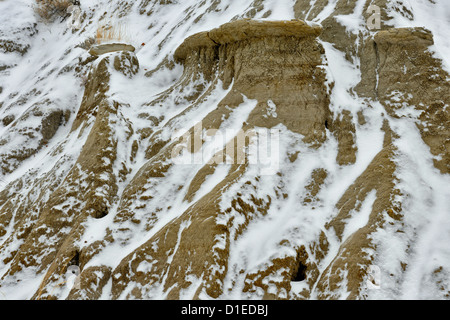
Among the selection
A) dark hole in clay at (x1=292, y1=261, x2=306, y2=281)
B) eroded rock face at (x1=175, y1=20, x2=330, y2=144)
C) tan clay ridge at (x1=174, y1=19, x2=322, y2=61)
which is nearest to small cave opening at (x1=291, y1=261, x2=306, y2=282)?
dark hole in clay at (x1=292, y1=261, x2=306, y2=281)

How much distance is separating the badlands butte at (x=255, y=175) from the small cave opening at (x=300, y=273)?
0.02 meters

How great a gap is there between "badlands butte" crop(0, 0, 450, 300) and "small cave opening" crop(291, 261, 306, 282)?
20mm

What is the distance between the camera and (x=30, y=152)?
12.2m

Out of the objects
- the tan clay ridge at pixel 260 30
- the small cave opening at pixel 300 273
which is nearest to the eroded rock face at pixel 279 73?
the tan clay ridge at pixel 260 30

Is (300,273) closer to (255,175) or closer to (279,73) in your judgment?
(255,175)

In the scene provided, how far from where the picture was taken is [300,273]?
20.2 feet

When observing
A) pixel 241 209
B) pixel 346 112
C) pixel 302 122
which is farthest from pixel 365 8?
pixel 241 209

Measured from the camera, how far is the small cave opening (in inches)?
241

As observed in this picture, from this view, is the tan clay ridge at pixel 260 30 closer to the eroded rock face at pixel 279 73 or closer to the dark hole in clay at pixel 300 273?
the eroded rock face at pixel 279 73

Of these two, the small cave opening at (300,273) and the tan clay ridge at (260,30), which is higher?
the tan clay ridge at (260,30)

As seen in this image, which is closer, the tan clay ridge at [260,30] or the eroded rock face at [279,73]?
the eroded rock face at [279,73]

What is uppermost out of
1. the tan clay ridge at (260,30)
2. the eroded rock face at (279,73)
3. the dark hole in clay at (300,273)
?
the tan clay ridge at (260,30)

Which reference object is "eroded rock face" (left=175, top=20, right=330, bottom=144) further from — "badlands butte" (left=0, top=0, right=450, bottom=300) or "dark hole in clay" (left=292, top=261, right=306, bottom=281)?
"dark hole in clay" (left=292, top=261, right=306, bottom=281)

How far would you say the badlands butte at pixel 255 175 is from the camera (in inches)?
239
